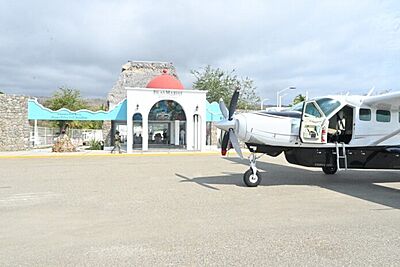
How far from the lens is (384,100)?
1075cm

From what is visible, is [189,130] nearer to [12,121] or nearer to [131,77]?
[131,77]

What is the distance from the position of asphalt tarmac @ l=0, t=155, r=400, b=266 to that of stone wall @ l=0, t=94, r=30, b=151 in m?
18.9

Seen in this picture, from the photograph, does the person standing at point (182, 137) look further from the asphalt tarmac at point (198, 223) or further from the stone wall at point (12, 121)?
the asphalt tarmac at point (198, 223)

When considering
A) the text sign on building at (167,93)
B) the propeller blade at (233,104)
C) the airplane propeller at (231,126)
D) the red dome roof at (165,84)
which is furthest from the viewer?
the red dome roof at (165,84)

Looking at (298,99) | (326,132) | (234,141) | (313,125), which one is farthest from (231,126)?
(298,99)

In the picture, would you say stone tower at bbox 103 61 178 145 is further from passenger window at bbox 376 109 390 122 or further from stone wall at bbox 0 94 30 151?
passenger window at bbox 376 109 390 122

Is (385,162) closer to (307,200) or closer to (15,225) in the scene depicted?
(307,200)

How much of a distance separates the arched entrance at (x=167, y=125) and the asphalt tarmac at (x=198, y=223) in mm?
20030

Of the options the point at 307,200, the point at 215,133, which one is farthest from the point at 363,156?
the point at 215,133

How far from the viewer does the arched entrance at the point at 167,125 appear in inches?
1245

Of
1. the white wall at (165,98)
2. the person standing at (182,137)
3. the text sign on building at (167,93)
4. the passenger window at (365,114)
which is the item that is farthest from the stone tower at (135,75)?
the passenger window at (365,114)

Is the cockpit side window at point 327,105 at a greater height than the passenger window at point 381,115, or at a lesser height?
greater

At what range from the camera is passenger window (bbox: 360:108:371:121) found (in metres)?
11.4

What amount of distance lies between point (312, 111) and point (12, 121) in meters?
25.7
